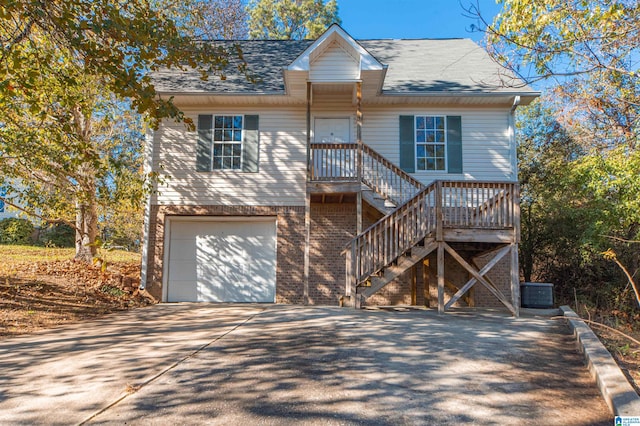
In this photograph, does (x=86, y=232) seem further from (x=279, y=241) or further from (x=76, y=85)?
(x=76, y=85)

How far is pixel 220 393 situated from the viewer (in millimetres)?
4195

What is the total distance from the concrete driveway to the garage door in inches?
161

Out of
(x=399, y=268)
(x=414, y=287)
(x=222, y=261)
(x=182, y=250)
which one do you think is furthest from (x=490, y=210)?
(x=182, y=250)

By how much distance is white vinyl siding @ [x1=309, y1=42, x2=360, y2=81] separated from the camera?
34.9 feet

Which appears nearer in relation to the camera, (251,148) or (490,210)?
(490,210)

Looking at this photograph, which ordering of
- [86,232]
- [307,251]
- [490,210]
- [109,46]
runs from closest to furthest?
[109,46]
[490,210]
[307,251]
[86,232]

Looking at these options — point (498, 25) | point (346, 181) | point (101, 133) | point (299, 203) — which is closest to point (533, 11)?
point (498, 25)

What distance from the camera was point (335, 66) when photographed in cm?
1073

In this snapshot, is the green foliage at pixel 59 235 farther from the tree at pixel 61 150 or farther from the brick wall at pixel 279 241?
the brick wall at pixel 279 241

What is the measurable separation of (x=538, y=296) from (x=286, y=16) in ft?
69.7

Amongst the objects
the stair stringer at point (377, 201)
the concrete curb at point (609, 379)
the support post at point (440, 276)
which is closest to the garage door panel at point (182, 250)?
the stair stringer at point (377, 201)

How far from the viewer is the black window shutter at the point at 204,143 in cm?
1183

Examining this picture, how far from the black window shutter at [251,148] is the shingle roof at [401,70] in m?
0.93

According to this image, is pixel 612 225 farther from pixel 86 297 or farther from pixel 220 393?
pixel 86 297
